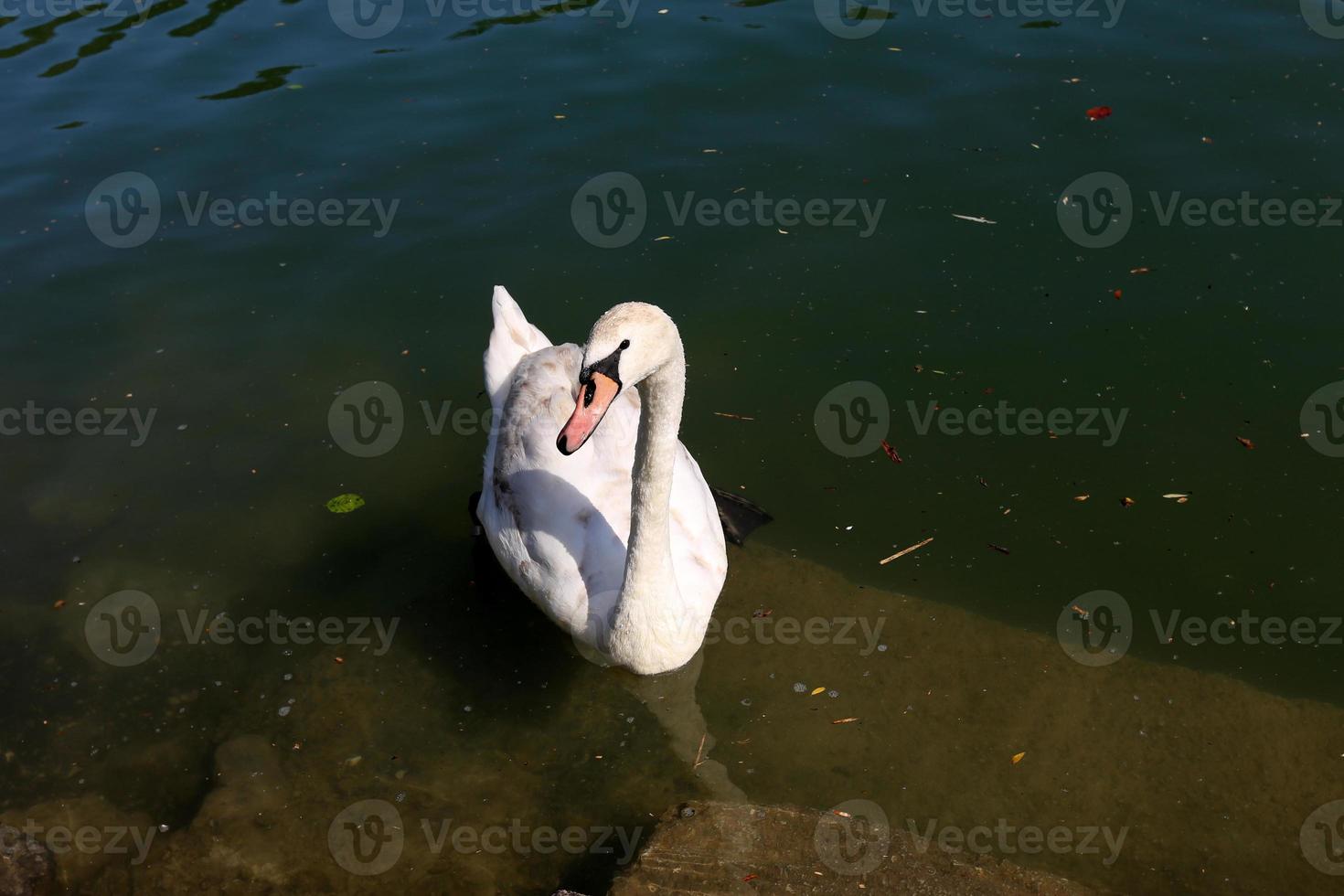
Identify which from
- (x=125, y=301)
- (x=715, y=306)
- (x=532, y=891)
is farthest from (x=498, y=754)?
(x=125, y=301)

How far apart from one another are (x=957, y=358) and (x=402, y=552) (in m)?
3.97

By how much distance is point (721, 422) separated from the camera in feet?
25.9

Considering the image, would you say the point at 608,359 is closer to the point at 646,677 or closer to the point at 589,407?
the point at 589,407

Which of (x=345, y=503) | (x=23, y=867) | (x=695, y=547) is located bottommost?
(x=23, y=867)

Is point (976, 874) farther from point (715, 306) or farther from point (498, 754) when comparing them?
point (715, 306)

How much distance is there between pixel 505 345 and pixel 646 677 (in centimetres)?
229

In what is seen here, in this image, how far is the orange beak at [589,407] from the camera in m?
4.62

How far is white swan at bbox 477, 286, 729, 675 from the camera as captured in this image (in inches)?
212

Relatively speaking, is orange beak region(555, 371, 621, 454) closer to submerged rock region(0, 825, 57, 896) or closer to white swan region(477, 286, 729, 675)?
white swan region(477, 286, 729, 675)

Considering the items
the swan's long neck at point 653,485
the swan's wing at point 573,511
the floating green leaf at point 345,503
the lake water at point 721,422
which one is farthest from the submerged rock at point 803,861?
the floating green leaf at point 345,503

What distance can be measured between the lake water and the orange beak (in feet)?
7.27

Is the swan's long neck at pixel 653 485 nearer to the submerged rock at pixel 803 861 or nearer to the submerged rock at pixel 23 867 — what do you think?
the submerged rock at pixel 803 861

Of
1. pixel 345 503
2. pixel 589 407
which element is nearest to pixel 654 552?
pixel 589 407

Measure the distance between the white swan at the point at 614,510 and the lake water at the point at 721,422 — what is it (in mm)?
627
